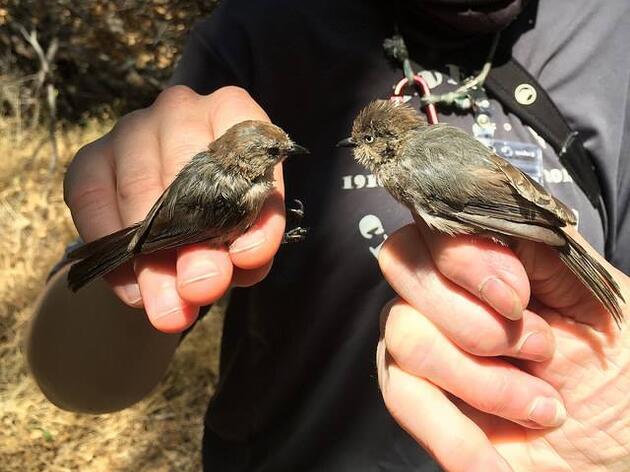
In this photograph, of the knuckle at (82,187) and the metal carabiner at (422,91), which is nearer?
the knuckle at (82,187)

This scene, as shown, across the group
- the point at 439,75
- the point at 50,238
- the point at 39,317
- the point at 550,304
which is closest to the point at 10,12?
the point at 50,238

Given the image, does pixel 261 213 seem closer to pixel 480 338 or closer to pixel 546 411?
pixel 480 338

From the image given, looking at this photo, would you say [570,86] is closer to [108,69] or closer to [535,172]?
[535,172]

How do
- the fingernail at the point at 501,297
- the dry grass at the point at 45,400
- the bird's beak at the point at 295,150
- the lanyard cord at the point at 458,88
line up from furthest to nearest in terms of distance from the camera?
1. the dry grass at the point at 45,400
2. the lanyard cord at the point at 458,88
3. the bird's beak at the point at 295,150
4. the fingernail at the point at 501,297

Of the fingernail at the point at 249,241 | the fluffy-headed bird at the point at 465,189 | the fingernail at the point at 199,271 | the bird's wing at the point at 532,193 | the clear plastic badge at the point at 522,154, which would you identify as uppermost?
the bird's wing at the point at 532,193

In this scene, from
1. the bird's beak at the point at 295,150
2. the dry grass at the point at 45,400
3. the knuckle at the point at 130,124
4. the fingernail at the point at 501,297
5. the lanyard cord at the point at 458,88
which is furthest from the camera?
the dry grass at the point at 45,400

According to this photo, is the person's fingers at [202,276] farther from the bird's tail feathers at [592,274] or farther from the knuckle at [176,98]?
the bird's tail feathers at [592,274]

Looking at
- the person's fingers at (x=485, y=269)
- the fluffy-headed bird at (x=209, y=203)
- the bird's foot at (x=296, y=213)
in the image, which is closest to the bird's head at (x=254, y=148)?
the fluffy-headed bird at (x=209, y=203)

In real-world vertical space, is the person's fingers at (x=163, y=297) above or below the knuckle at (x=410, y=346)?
below

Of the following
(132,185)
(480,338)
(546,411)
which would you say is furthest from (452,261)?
(132,185)
